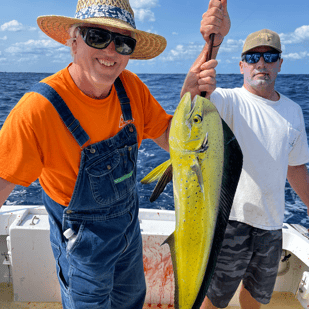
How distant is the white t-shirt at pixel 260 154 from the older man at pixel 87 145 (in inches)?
30.2

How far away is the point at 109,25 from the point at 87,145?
26.1 inches

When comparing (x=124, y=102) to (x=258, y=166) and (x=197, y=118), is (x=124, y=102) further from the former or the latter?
(x=258, y=166)

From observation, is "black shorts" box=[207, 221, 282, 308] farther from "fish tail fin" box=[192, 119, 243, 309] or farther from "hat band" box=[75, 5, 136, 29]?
"hat band" box=[75, 5, 136, 29]

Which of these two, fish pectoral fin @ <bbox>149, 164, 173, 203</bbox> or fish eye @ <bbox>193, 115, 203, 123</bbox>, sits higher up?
fish eye @ <bbox>193, 115, 203, 123</bbox>

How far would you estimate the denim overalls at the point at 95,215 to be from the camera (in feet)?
5.46

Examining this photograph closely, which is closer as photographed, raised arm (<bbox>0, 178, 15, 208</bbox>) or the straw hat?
raised arm (<bbox>0, 178, 15, 208</bbox>)

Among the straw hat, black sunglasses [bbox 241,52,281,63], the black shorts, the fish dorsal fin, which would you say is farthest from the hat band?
the black shorts

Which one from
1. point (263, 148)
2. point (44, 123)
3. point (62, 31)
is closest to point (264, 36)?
point (263, 148)

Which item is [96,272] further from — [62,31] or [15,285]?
[15,285]

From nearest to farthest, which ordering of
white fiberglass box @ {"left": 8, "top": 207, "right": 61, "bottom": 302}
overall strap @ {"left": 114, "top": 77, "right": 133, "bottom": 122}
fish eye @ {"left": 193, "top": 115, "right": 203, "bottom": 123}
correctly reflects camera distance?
fish eye @ {"left": 193, "top": 115, "right": 203, "bottom": 123} < overall strap @ {"left": 114, "top": 77, "right": 133, "bottom": 122} < white fiberglass box @ {"left": 8, "top": 207, "right": 61, "bottom": 302}

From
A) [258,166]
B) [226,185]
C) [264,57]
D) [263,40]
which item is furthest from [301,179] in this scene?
[226,185]

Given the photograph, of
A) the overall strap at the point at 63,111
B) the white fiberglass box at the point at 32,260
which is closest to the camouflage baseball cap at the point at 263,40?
the overall strap at the point at 63,111

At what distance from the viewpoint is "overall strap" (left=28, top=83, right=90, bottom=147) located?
60.4 inches

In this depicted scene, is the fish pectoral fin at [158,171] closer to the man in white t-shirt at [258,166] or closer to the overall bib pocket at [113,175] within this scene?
the overall bib pocket at [113,175]
